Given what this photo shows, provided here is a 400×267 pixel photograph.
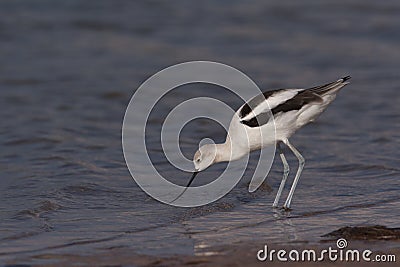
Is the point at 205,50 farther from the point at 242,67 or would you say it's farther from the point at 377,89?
the point at 377,89

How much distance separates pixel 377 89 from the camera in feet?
44.1

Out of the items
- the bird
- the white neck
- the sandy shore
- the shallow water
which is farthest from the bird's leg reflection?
the white neck

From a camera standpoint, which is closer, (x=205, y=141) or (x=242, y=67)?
(x=205, y=141)

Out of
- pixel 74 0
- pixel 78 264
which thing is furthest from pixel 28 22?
pixel 78 264

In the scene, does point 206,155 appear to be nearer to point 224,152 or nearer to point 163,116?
point 224,152

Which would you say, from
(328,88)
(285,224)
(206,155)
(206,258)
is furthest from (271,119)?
(206,258)

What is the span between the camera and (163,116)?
40.6 feet

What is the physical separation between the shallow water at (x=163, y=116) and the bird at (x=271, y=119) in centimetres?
49

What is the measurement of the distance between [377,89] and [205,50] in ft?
12.8

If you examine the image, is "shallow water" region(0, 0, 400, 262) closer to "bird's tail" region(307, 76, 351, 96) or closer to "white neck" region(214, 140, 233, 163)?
"white neck" region(214, 140, 233, 163)

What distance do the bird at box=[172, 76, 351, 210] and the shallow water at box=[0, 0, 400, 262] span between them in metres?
0.49

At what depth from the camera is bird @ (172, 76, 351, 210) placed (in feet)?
25.5

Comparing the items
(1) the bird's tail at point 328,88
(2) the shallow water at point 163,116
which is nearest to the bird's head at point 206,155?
(2) the shallow water at point 163,116

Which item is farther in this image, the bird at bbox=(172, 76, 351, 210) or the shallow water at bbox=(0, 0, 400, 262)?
the bird at bbox=(172, 76, 351, 210)
